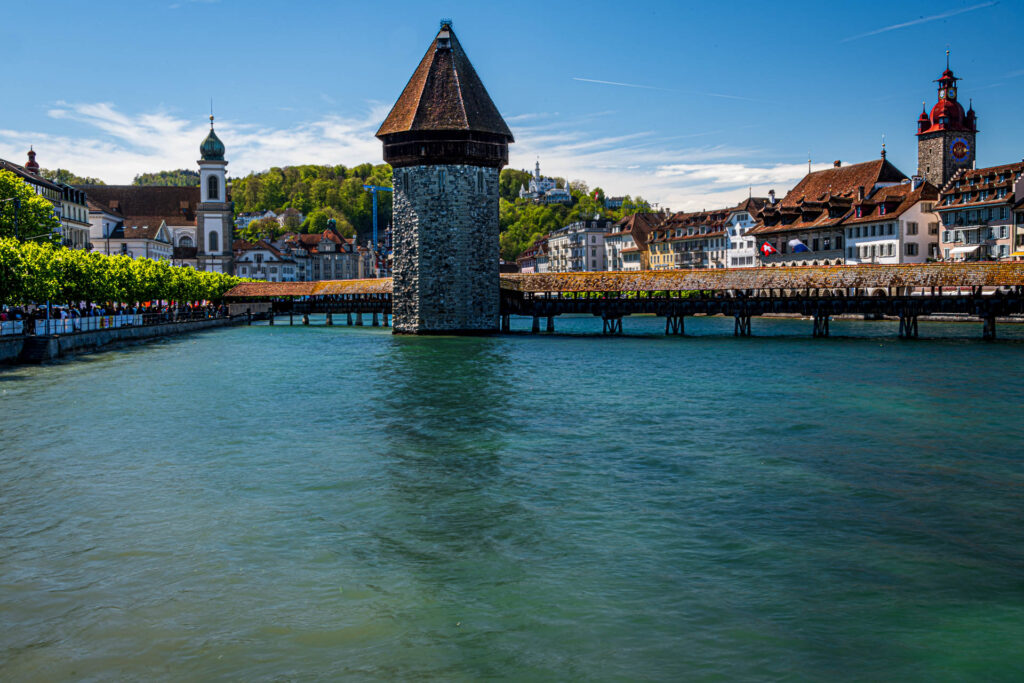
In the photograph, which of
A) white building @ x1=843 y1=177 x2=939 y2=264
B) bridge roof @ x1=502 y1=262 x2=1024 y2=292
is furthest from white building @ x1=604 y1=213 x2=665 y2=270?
bridge roof @ x1=502 y1=262 x2=1024 y2=292

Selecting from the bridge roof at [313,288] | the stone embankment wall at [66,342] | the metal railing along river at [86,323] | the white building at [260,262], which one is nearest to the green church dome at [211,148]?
the white building at [260,262]

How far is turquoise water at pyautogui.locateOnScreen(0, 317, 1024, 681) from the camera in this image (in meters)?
7.20

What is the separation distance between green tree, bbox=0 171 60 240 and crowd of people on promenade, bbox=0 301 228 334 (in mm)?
3360

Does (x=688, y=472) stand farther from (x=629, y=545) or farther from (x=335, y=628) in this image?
(x=335, y=628)

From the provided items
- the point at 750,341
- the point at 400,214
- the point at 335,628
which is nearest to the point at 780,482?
the point at 335,628

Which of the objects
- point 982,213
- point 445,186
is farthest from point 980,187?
point 445,186

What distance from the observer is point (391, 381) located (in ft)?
89.8

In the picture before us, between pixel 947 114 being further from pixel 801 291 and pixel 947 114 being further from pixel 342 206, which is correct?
pixel 342 206

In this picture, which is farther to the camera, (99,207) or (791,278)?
(99,207)

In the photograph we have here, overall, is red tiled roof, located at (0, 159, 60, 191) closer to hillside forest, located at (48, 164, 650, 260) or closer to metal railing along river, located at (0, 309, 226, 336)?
metal railing along river, located at (0, 309, 226, 336)

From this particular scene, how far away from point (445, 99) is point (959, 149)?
151ft

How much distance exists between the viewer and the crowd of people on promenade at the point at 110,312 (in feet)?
118

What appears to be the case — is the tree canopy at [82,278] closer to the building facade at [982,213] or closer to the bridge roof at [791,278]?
the bridge roof at [791,278]

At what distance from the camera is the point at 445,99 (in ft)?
159
